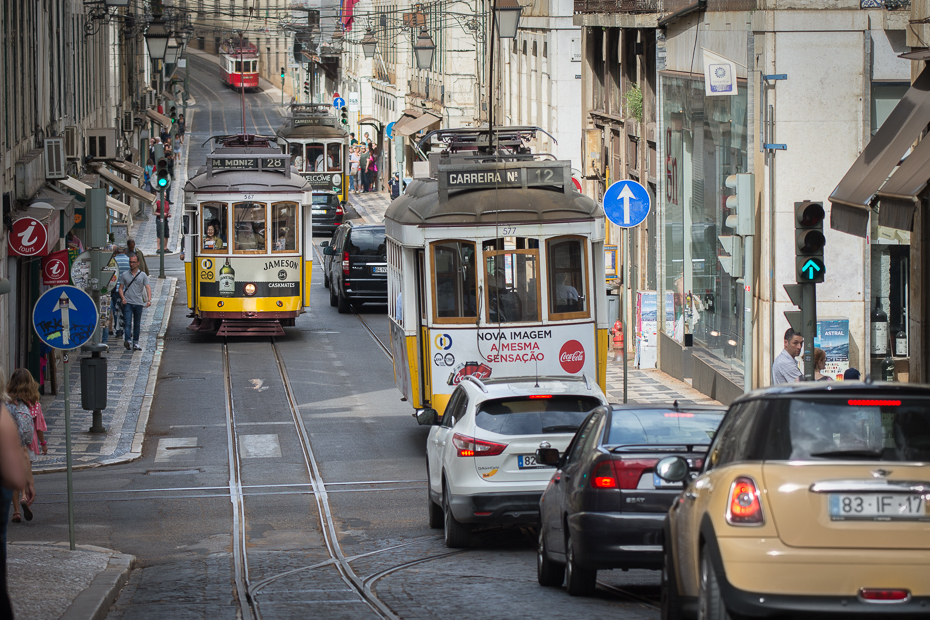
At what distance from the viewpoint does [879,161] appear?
14.5 meters

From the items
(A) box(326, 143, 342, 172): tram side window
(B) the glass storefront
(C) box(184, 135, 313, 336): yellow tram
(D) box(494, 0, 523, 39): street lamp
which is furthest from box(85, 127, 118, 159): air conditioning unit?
(A) box(326, 143, 342, 172): tram side window

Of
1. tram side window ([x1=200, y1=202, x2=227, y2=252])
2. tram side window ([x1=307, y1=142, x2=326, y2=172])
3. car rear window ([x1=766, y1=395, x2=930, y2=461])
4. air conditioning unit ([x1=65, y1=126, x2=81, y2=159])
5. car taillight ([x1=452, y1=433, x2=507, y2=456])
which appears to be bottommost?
car taillight ([x1=452, y1=433, x2=507, y2=456])

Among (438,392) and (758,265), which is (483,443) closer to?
(438,392)

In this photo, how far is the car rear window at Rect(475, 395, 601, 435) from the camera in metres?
12.3

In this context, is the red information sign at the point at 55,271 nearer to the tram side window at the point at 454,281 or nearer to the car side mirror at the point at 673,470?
the tram side window at the point at 454,281

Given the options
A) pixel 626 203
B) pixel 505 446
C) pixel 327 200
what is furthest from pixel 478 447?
pixel 327 200

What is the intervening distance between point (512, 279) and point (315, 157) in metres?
34.1

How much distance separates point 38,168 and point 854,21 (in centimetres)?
1482

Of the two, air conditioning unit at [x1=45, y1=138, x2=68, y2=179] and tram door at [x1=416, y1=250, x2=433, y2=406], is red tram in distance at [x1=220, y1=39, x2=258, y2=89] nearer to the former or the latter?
air conditioning unit at [x1=45, y1=138, x2=68, y2=179]

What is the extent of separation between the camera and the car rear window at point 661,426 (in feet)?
32.8

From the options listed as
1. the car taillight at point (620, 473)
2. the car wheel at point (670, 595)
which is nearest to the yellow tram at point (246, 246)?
the car taillight at point (620, 473)

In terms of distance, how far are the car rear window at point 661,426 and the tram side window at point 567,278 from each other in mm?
7221

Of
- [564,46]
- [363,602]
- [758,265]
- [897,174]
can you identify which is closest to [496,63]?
[564,46]

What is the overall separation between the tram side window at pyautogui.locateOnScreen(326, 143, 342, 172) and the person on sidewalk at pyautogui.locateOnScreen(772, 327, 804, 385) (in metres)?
35.7
